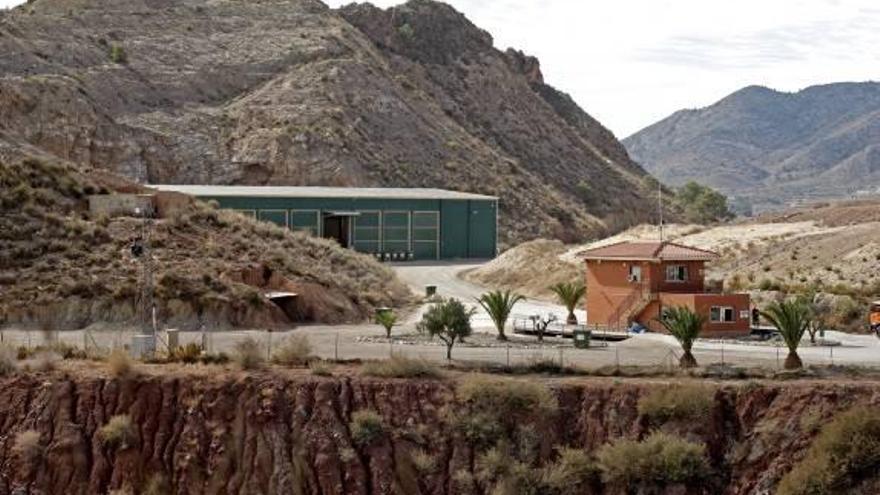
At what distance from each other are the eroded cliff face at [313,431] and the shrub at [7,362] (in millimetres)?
844

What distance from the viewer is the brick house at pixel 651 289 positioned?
4706 centimetres

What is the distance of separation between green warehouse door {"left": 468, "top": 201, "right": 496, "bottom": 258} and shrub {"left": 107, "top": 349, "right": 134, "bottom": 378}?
178 ft

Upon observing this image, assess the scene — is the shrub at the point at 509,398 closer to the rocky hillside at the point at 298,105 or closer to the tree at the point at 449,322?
the tree at the point at 449,322

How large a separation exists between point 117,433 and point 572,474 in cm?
1009

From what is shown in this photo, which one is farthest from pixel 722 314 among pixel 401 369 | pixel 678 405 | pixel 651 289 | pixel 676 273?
pixel 401 369

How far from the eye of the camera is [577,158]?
446ft

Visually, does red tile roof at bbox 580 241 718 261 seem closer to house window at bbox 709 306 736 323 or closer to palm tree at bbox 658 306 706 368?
house window at bbox 709 306 736 323

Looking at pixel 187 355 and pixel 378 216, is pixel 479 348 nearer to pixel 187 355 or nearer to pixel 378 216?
pixel 187 355

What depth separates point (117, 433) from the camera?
3095 centimetres

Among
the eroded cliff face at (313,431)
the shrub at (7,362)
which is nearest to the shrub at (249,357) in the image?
the eroded cliff face at (313,431)

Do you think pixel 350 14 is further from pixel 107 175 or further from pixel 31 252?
pixel 31 252

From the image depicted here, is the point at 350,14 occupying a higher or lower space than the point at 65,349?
higher

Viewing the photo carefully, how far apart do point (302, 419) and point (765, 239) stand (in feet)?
170

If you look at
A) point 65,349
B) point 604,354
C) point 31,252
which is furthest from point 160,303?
point 604,354
